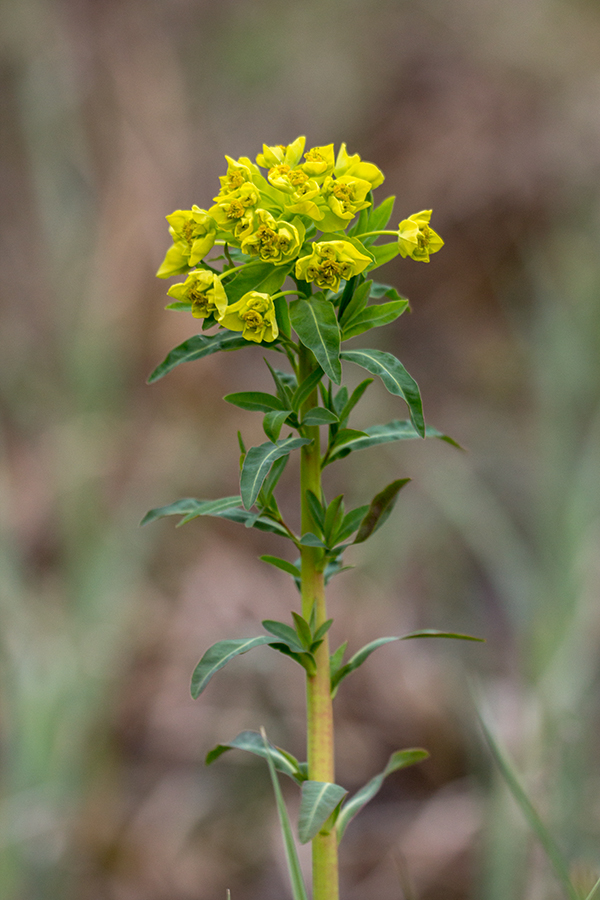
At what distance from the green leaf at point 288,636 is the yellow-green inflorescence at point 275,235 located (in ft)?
0.65

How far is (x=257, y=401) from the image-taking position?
20.8 inches

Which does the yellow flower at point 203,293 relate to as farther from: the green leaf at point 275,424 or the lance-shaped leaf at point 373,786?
the lance-shaped leaf at point 373,786

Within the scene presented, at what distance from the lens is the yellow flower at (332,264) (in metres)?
0.46

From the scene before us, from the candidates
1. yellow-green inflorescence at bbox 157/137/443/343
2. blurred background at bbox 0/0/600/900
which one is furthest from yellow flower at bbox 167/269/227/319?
blurred background at bbox 0/0/600/900

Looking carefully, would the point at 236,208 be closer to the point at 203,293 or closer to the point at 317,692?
the point at 203,293

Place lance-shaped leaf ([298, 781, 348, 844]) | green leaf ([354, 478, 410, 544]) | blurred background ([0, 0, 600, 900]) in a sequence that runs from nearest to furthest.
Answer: lance-shaped leaf ([298, 781, 348, 844])
green leaf ([354, 478, 410, 544])
blurred background ([0, 0, 600, 900])

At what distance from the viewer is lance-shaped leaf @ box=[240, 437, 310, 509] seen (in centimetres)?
45

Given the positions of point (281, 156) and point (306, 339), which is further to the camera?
point (281, 156)

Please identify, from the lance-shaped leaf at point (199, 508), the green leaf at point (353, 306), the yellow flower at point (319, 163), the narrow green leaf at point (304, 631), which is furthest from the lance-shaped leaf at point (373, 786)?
the yellow flower at point (319, 163)

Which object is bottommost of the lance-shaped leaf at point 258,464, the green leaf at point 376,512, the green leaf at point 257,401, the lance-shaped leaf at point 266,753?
the lance-shaped leaf at point 266,753

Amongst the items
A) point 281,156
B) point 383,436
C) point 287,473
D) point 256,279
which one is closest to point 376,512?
point 383,436

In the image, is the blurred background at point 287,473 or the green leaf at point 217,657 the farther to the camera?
the blurred background at point 287,473

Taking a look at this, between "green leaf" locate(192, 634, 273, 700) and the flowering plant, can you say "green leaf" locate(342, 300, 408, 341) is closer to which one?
the flowering plant

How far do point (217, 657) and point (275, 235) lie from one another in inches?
11.5
